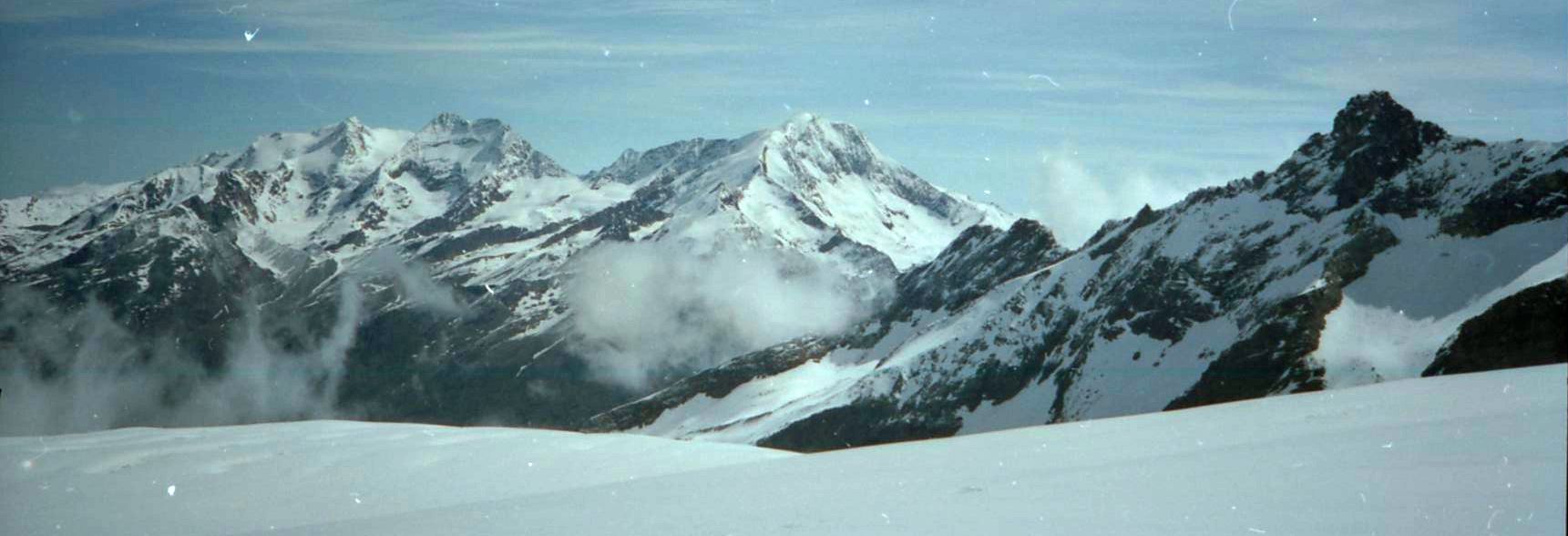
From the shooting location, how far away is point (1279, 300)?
370ft

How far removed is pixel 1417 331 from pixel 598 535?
344 ft

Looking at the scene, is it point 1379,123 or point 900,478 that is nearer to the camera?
point 900,478

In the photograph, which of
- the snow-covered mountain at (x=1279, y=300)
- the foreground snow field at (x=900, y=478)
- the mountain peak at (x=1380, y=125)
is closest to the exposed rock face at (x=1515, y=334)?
the snow-covered mountain at (x=1279, y=300)

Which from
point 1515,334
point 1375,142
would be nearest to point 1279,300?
point 1375,142

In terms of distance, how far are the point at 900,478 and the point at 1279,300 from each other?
112511mm

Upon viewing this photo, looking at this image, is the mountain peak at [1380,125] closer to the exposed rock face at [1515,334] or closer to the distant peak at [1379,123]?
the distant peak at [1379,123]

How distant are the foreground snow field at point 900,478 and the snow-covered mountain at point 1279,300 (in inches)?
2806

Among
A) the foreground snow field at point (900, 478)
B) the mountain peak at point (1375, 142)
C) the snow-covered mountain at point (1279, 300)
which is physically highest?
the foreground snow field at point (900, 478)

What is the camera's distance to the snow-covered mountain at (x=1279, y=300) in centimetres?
9581

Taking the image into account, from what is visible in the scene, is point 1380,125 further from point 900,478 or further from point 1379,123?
point 900,478

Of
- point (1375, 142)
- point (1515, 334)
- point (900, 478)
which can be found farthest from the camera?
point (1375, 142)

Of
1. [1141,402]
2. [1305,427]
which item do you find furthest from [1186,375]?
[1305,427]

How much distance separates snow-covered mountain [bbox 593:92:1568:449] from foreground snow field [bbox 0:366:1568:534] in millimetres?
71281

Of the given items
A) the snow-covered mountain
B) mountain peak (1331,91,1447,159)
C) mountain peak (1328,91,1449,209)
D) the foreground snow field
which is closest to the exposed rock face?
the snow-covered mountain
